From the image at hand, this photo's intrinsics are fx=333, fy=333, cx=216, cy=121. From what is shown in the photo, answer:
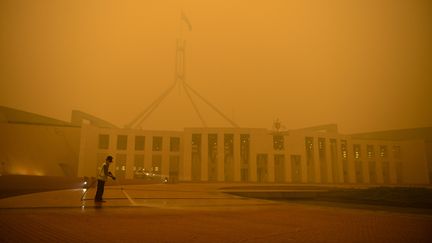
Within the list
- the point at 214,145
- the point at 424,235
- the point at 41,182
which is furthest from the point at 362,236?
the point at 214,145

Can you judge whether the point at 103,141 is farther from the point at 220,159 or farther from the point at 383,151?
the point at 383,151

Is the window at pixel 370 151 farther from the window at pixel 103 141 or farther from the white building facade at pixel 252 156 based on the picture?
the window at pixel 103 141

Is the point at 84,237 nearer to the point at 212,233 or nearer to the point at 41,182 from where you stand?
the point at 212,233

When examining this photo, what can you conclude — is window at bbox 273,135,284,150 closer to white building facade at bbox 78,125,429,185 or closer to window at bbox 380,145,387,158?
white building facade at bbox 78,125,429,185

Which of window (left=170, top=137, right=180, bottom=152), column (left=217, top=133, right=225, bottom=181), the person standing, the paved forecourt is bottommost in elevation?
the paved forecourt

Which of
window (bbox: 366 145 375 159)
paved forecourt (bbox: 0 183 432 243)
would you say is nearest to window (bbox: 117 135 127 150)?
window (bbox: 366 145 375 159)

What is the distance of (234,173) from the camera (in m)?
44.8

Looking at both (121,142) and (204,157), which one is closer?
(204,157)

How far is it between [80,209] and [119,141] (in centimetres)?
4257

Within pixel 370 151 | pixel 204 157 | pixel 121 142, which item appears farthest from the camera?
pixel 370 151

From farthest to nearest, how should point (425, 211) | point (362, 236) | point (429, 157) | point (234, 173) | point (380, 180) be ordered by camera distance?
point (429, 157) < point (380, 180) < point (234, 173) < point (425, 211) < point (362, 236)

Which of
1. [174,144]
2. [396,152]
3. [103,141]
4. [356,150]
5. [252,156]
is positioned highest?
[103,141]

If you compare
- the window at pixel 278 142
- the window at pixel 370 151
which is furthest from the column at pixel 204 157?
the window at pixel 370 151

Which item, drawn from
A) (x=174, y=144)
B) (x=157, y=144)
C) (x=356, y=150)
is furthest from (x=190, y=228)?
(x=356, y=150)
